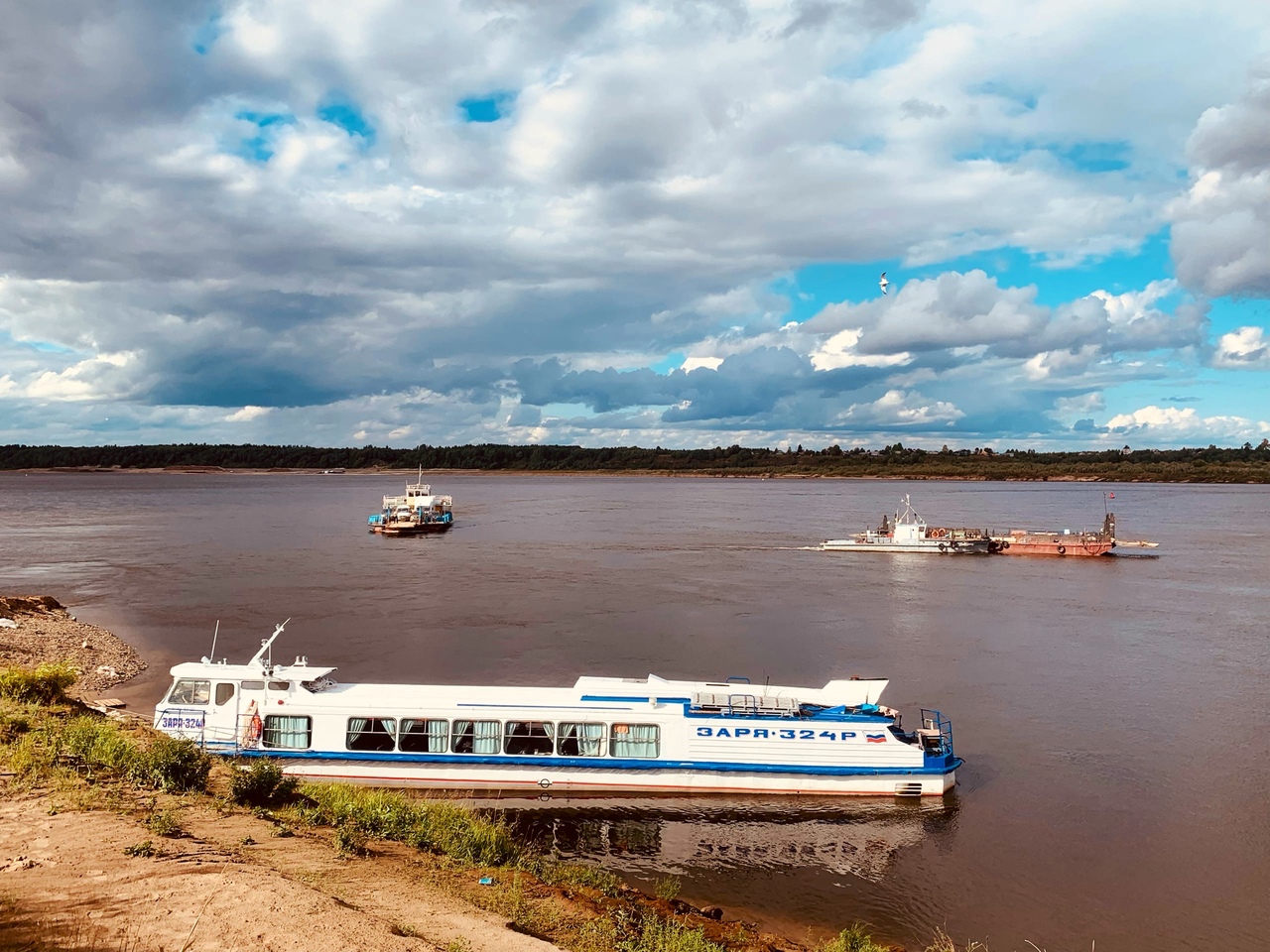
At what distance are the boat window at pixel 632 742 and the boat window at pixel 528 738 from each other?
1727 millimetres

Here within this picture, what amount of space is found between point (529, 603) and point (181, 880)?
40539 mm

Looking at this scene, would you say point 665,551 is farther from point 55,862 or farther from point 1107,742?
point 55,862

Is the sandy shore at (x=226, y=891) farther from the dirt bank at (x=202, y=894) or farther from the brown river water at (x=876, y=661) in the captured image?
the brown river water at (x=876, y=661)

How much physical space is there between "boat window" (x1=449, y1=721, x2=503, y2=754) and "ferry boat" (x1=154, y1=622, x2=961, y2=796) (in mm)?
27

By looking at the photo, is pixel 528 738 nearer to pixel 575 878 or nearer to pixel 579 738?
pixel 579 738

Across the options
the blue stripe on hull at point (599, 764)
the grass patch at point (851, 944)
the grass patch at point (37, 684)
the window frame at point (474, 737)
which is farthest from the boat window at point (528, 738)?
the grass patch at point (37, 684)

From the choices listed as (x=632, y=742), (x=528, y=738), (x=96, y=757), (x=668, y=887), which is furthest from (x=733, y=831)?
(x=96, y=757)

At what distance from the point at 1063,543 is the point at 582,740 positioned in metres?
78.0

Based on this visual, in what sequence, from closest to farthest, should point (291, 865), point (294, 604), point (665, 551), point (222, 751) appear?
point (291, 865) → point (222, 751) → point (294, 604) → point (665, 551)

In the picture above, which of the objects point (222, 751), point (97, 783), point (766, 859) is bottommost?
point (766, 859)

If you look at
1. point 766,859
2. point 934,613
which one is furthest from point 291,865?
point 934,613

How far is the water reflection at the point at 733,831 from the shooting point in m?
20.4

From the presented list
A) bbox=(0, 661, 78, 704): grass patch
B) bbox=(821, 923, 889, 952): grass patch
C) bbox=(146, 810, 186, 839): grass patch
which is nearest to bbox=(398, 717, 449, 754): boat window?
bbox=(0, 661, 78, 704): grass patch

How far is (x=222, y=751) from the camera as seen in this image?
23406 mm
